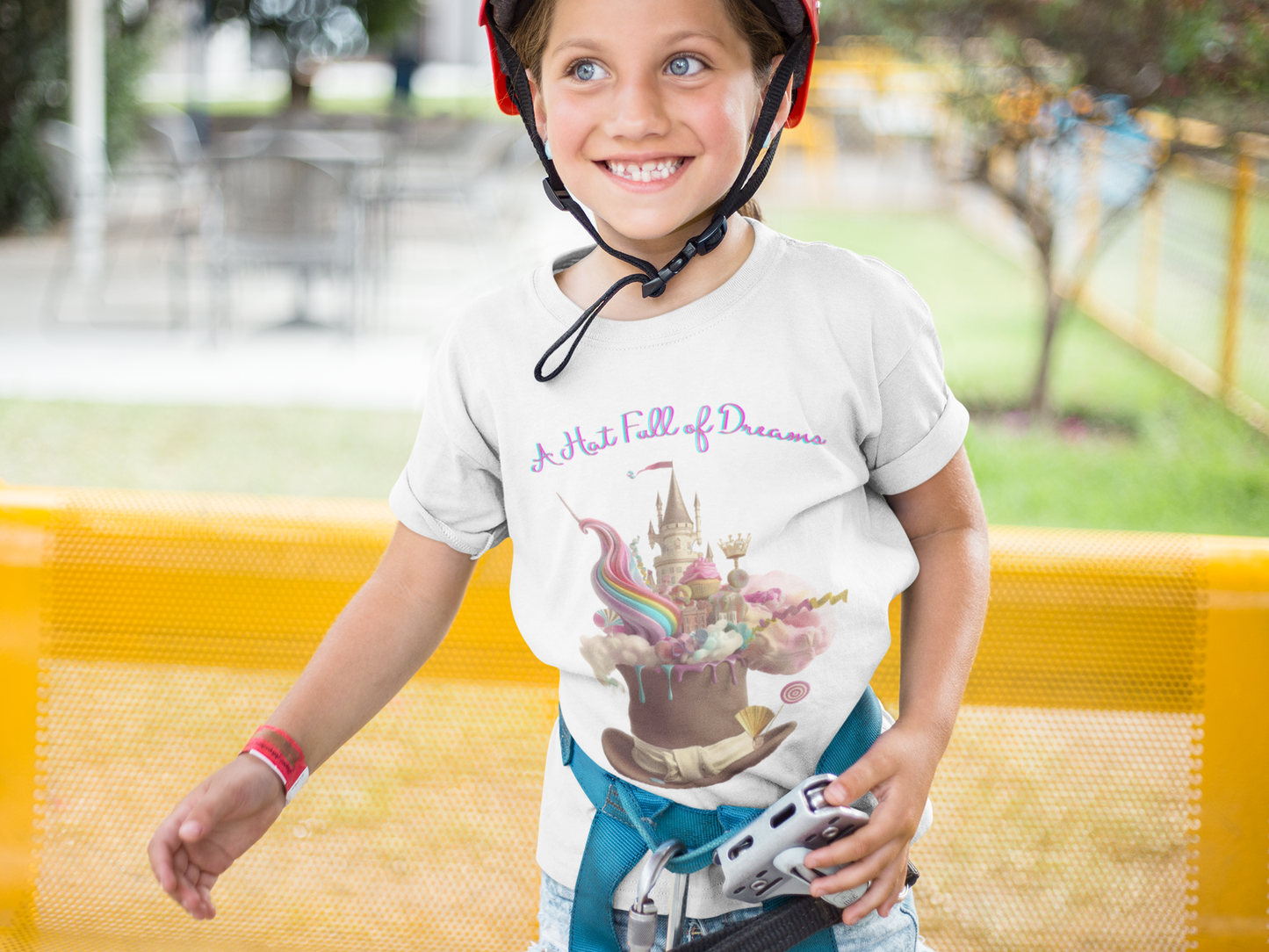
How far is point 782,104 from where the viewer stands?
1.46 metres

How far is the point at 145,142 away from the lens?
14336 millimetres

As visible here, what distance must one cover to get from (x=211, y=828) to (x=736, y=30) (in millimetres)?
997

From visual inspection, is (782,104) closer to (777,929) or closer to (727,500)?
(727,500)

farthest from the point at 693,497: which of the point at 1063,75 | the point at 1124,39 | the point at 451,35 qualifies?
the point at 451,35

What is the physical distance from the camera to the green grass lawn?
4.91 metres

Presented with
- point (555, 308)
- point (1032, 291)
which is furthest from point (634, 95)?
point (1032, 291)

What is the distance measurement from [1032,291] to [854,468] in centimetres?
916

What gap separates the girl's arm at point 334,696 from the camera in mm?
1298

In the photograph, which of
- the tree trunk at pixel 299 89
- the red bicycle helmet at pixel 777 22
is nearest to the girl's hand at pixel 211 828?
the red bicycle helmet at pixel 777 22

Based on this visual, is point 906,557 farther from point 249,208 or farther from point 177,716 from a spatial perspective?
point 249,208

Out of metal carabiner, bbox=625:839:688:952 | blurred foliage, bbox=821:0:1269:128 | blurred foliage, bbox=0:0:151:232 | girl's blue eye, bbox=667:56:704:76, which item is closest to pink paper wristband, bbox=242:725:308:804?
metal carabiner, bbox=625:839:688:952

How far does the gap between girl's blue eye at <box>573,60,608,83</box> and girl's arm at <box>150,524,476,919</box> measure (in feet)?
1.81

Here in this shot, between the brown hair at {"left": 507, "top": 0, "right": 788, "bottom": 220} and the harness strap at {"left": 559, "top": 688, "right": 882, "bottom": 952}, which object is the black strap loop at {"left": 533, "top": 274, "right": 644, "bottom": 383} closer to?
the brown hair at {"left": 507, "top": 0, "right": 788, "bottom": 220}

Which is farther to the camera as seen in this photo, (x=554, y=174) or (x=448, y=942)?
(x=448, y=942)
